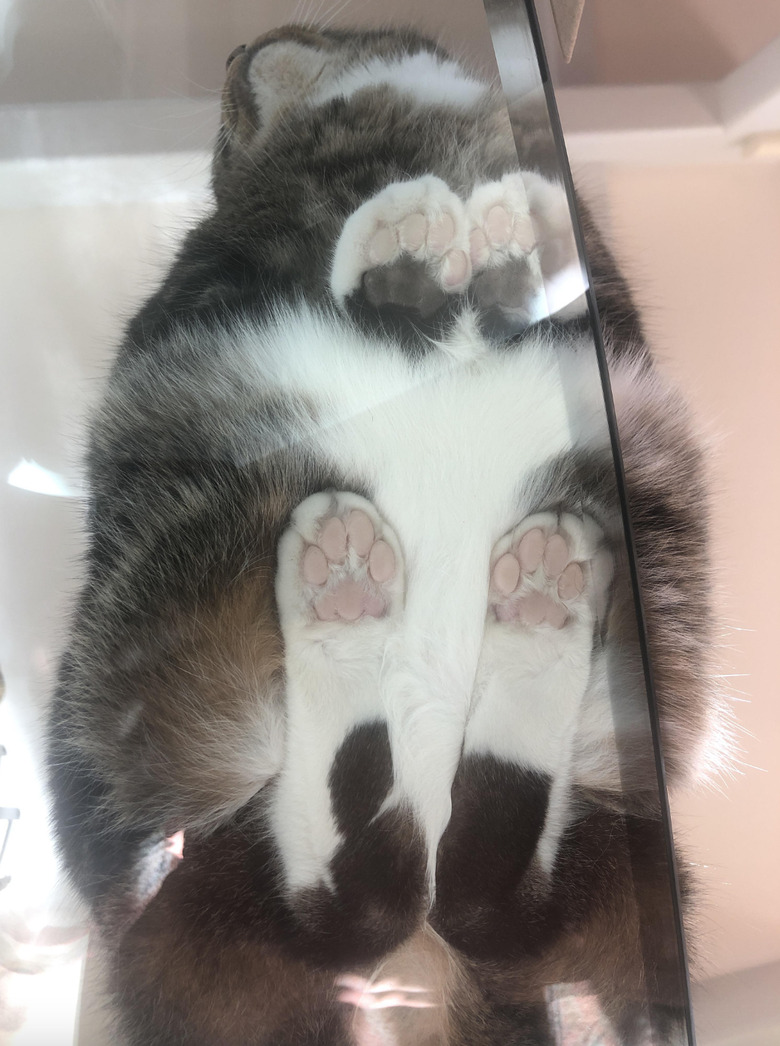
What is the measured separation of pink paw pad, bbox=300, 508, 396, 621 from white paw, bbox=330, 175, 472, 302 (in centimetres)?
25

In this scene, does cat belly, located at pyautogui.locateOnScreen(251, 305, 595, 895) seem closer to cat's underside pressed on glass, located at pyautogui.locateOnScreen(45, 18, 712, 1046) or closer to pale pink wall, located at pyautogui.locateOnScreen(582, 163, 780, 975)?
cat's underside pressed on glass, located at pyautogui.locateOnScreen(45, 18, 712, 1046)

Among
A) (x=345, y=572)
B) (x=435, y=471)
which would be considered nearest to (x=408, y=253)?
(x=435, y=471)

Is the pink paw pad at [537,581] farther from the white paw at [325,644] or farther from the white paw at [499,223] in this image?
the white paw at [499,223]

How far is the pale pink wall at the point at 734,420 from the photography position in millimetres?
853

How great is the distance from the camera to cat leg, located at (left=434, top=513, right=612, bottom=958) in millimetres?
633

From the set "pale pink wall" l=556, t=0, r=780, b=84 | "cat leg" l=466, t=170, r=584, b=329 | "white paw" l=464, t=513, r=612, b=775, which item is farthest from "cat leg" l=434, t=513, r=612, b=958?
"pale pink wall" l=556, t=0, r=780, b=84

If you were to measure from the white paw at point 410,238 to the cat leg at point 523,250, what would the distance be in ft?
0.05

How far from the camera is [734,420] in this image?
937 mm

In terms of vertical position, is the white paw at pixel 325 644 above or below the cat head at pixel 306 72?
below

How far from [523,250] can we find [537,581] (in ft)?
1.05

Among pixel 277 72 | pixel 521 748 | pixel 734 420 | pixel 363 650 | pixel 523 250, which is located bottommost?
pixel 521 748

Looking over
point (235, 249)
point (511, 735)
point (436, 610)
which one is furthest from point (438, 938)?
point (235, 249)

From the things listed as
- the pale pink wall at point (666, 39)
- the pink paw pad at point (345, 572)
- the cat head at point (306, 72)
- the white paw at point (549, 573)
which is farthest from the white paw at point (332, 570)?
the pale pink wall at point (666, 39)

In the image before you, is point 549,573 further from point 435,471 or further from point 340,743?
point 340,743
